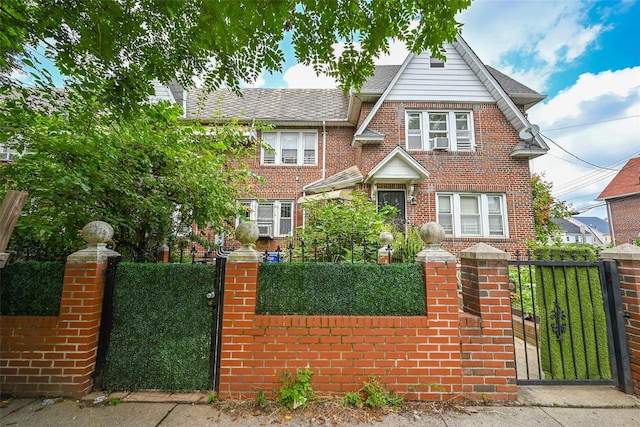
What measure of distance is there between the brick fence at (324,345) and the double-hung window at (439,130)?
27.7 ft

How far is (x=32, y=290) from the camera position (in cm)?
277

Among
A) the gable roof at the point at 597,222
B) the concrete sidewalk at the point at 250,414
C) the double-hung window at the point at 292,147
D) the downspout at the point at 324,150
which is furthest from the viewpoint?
the gable roof at the point at 597,222

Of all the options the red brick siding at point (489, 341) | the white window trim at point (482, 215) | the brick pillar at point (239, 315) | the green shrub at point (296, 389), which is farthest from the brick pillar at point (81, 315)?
the white window trim at point (482, 215)

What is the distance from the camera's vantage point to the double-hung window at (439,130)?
10281 mm

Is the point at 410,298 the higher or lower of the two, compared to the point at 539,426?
higher

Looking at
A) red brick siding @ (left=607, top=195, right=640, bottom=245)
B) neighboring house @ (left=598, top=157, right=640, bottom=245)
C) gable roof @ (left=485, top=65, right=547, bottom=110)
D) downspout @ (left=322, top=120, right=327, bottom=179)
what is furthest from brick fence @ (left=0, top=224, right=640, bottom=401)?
neighboring house @ (left=598, top=157, right=640, bottom=245)

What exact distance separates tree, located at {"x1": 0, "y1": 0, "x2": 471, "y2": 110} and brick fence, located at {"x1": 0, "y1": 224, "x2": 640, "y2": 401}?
6.50 feet

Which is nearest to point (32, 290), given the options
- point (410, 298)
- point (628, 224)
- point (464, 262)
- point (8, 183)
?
point (8, 183)

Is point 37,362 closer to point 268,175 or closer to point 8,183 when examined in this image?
point 8,183

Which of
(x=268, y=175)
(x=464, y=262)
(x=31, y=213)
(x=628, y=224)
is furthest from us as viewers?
(x=628, y=224)

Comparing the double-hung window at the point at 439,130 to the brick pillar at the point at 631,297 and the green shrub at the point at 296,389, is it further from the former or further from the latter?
the green shrub at the point at 296,389

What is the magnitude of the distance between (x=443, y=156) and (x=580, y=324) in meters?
8.18

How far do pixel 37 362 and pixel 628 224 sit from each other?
3330cm

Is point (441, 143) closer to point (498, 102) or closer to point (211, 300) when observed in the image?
point (498, 102)
